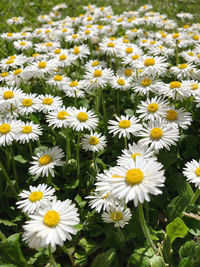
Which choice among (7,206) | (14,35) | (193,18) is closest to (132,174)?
(7,206)

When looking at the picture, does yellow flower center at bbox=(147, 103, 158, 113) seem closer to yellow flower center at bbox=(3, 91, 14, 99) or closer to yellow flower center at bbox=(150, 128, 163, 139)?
yellow flower center at bbox=(150, 128, 163, 139)

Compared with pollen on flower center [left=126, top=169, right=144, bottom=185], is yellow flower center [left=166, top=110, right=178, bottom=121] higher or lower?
lower

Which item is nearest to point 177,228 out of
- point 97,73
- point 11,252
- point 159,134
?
point 159,134

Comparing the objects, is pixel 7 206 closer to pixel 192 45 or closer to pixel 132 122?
pixel 132 122

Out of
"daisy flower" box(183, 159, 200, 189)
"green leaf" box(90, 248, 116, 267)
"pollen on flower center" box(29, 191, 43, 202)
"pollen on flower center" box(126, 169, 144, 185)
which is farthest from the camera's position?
"daisy flower" box(183, 159, 200, 189)

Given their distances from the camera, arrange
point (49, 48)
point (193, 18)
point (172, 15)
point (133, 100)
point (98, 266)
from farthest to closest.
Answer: point (172, 15) → point (193, 18) → point (49, 48) → point (133, 100) → point (98, 266)

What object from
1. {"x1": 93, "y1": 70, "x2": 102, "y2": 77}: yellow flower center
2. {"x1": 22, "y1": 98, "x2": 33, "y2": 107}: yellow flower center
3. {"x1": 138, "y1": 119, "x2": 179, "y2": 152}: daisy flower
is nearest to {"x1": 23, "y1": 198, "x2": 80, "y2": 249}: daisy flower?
{"x1": 138, "y1": 119, "x2": 179, "y2": 152}: daisy flower

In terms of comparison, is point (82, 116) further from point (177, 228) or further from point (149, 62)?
point (177, 228)

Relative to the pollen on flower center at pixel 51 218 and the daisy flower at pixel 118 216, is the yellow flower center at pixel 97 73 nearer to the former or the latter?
the daisy flower at pixel 118 216
